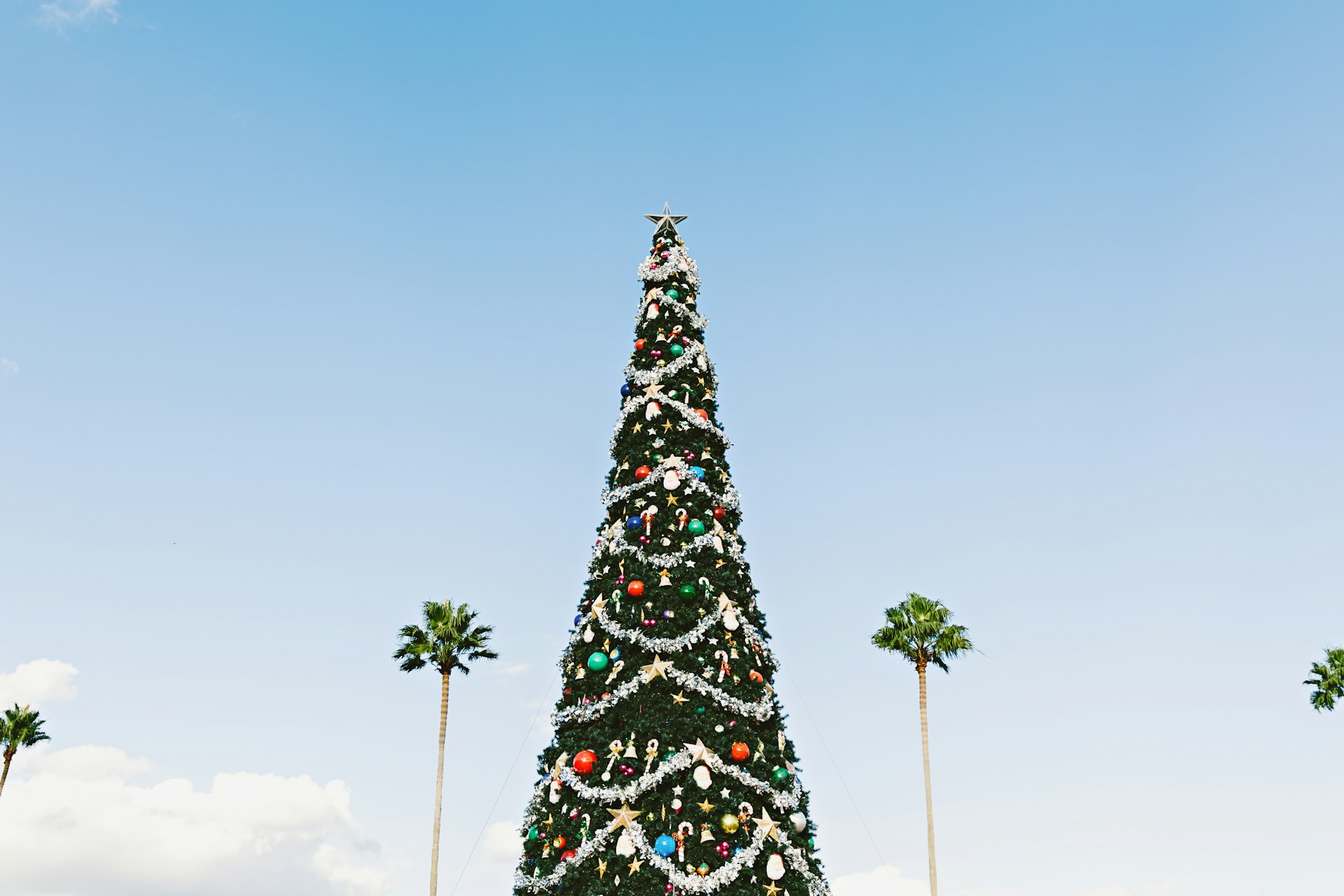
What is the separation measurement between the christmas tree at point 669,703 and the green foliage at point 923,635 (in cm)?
1276

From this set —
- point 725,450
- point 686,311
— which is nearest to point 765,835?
point 725,450

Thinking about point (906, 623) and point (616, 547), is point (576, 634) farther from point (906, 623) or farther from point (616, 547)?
point (906, 623)

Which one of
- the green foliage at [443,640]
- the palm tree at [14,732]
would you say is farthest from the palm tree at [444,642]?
the palm tree at [14,732]

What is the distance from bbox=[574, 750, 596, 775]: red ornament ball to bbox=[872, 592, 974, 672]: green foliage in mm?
16049

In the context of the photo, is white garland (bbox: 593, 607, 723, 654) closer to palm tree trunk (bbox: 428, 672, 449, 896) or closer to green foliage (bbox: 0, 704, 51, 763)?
palm tree trunk (bbox: 428, 672, 449, 896)

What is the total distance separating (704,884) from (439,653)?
16381 millimetres

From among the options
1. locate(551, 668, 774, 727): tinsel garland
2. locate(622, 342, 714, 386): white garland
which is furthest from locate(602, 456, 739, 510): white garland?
locate(551, 668, 774, 727): tinsel garland

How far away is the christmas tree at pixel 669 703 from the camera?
18.8 m

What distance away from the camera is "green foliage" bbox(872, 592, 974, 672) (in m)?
32.8

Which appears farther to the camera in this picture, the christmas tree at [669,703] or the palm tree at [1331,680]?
the palm tree at [1331,680]

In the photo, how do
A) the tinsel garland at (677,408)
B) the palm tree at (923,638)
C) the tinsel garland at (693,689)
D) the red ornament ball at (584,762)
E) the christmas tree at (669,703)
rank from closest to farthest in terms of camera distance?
the christmas tree at (669,703) < the red ornament ball at (584,762) < the tinsel garland at (693,689) < the tinsel garland at (677,408) < the palm tree at (923,638)

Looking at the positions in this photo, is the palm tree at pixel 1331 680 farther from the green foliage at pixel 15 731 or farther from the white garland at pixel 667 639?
the green foliage at pixel 15 731

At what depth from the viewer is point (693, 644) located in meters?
20.6

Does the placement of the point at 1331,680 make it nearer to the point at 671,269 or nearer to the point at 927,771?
the point at 927,771
